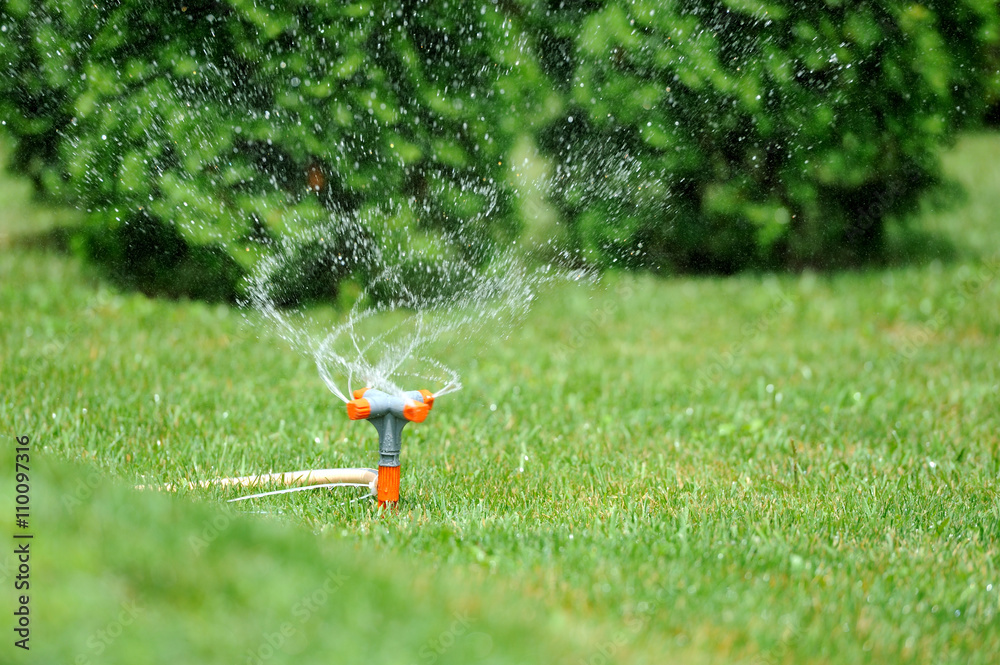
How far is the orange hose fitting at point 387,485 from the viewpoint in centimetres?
300

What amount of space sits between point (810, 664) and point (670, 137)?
14.0 feet

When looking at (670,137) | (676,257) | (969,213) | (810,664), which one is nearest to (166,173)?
(670,137)

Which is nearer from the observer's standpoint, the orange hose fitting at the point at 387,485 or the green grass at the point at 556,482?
the green grass at the point at 556,482

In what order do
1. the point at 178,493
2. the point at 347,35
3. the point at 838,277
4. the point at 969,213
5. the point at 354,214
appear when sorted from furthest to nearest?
the point at 969,213 < the point at 838,277 < the point at 354,214 < the point at 347,35 < the point at 178,493

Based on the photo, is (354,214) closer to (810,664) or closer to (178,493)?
(178,493)

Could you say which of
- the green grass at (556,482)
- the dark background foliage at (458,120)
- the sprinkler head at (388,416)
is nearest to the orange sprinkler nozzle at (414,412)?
the sprinkler head at (388,416)

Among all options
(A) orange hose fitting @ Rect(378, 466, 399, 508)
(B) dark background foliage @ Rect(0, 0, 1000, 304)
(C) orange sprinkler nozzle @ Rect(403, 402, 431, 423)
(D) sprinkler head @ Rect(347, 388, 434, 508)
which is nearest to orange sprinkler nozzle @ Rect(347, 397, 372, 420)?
(D) sprinkler head @ Rect(347, 388, 434, 508)

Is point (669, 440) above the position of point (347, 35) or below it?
below

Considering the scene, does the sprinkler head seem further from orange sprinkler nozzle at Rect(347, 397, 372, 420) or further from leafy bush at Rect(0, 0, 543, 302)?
leafy bush at Rect(0, 0, 543, 302)

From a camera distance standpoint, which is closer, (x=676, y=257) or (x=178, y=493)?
(x=178, y=493)

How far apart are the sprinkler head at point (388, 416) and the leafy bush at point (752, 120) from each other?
3.27 m

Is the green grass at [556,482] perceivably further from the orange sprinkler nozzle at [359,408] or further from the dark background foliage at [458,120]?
the dark background foliage at [458,120]

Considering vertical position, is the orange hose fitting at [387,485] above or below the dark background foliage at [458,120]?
below

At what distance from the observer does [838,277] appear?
21.2ft
